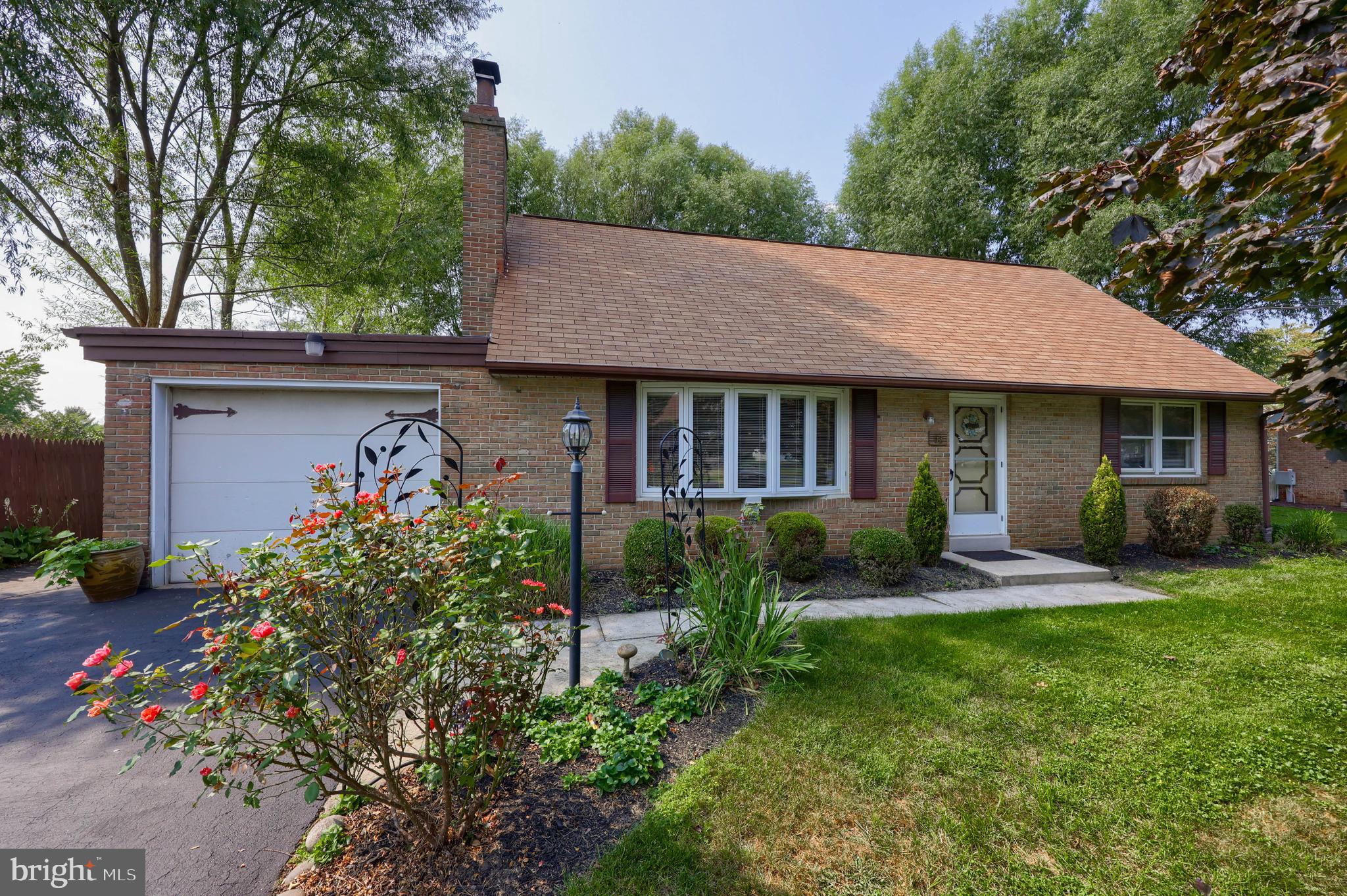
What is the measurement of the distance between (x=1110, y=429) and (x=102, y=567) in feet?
42.2

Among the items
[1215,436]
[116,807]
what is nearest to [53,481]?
[116,807]

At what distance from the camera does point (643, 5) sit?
816 cm

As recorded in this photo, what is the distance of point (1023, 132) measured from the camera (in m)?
16.7

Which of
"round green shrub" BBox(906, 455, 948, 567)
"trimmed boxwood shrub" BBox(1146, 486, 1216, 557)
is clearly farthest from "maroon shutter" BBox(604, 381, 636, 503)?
"trimmed boxwood shrub" BBox(1146, 486, 1216, 557)

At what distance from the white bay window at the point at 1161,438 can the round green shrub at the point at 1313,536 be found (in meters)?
1.49

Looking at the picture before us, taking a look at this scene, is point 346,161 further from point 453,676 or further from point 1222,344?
point 1222,344

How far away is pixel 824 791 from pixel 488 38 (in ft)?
44.8

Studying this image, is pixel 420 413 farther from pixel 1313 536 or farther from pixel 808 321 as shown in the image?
pixel 1313 536

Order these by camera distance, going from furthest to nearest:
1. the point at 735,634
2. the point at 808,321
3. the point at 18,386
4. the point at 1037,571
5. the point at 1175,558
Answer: the point at 18,386
the point at 808,321
the point at 1175,558
the point at 1037,571
the point at 735,634

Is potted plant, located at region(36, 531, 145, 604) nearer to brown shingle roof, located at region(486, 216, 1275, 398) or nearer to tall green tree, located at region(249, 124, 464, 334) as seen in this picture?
brown shingle roof, located at region(486, 216, 1275, 398)

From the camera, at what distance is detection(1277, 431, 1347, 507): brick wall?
15.3 metres

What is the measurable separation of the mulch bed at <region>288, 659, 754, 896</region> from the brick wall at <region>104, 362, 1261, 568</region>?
13.2ft

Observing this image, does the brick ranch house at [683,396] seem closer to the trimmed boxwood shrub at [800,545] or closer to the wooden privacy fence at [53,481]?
the trimmed boxwood shrub at [800,545]

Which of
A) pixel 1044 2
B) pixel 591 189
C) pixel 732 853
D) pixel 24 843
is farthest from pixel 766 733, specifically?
pixel 1044 2
